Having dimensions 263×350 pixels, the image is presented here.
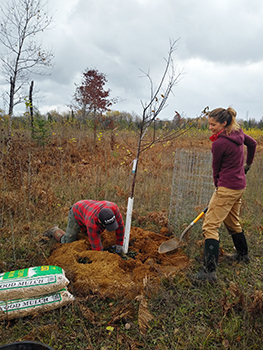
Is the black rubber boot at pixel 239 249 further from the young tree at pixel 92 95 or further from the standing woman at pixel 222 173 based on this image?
the young tree at pixel 92 95

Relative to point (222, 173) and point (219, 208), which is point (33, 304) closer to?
point (219, 208)

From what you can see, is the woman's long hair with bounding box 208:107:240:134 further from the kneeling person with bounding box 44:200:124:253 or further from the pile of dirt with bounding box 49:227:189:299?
the pile of dirt with bounding box 49:227:189:299

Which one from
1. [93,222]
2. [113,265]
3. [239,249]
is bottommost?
[113,265]

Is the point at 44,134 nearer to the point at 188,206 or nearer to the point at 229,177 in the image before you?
the point at 188,206

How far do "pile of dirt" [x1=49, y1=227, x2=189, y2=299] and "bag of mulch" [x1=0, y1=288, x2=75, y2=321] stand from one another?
219mm

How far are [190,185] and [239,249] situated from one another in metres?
1.38

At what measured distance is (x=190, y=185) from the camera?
4.37m

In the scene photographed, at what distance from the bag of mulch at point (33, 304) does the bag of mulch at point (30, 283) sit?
45 millimetres

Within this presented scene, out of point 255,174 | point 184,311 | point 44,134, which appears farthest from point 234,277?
point 44,134

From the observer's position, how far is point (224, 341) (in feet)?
6.70

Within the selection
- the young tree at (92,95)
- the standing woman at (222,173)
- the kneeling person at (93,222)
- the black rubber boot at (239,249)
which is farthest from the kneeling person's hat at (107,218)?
the young tree at (92,95)

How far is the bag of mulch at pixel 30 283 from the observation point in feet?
7.84

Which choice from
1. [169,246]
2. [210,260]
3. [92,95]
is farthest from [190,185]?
[92,95]

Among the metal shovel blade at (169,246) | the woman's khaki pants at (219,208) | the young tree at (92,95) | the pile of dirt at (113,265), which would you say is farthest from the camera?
the young tree at (92,95)
